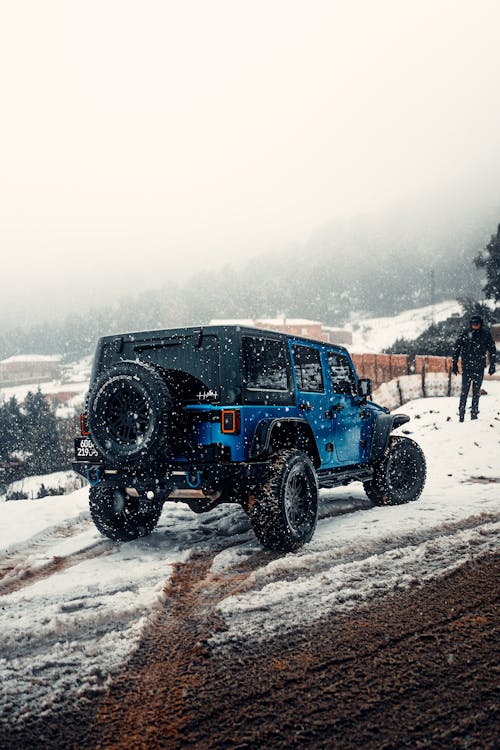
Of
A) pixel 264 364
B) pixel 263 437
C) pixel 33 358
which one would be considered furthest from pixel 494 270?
pixel 33 358

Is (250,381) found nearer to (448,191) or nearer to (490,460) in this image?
(490,460)

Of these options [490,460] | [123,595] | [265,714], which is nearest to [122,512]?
[123,595]

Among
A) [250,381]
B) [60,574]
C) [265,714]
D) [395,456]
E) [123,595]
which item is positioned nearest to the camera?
[265,714]

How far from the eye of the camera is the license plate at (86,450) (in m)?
5.04

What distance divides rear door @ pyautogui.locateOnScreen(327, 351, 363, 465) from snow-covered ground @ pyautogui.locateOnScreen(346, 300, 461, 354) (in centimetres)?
6113

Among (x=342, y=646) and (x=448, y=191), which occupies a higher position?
(x=448, y=191)

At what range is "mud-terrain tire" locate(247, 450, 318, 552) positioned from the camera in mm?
4547

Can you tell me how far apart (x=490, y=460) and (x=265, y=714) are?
7764 millimetres

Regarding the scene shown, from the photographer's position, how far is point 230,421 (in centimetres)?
446

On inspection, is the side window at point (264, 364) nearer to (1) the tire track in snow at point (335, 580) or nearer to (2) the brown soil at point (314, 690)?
(1) the tire track in snow at point (335, 580)

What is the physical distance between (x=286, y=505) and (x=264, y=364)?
127 centimetres

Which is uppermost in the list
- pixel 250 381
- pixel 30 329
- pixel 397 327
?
pixel 30 329

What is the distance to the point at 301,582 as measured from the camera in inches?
155

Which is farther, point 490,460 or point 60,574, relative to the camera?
point 490,460
